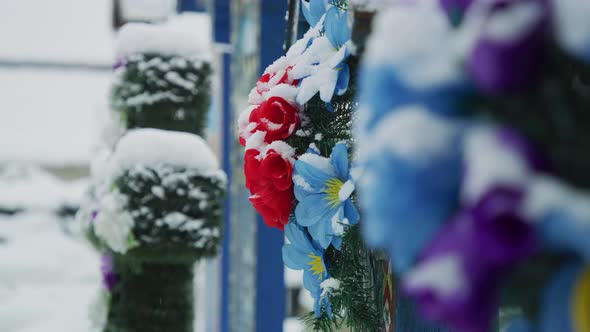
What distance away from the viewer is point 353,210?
0.87 meters

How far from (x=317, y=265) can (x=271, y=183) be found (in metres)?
0.15

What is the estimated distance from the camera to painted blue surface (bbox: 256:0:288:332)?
2891 millimetres

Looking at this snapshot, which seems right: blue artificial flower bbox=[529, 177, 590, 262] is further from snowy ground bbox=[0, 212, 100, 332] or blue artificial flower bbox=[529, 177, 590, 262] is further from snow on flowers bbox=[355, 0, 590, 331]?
snowy ground bbox=[0, 212, 100, 332]

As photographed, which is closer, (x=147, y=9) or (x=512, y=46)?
(x=512, y=46)

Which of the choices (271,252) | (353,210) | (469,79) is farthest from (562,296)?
(271,252)

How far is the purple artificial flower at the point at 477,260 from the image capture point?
0.37m

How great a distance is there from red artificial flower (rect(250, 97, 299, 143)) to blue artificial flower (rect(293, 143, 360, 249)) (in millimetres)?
59

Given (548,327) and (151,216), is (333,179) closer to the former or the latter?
(548,327)

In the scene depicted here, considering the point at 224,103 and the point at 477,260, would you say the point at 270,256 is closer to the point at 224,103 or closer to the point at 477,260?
the point at 224,103

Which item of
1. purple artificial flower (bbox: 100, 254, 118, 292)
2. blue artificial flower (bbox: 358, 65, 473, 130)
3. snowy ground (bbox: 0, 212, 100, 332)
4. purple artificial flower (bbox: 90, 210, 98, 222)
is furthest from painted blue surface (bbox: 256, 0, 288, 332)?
blue artificial flower (bbox: 358, 65, 473, 130)

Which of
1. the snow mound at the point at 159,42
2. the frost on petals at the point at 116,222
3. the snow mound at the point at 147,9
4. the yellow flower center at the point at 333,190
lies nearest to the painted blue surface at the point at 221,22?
the snow mound at the point at 147,9

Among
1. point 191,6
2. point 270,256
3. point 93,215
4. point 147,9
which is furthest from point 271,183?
point 191,6

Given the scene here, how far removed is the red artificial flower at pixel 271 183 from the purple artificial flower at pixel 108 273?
1.68 m

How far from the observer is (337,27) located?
2.88 feet
